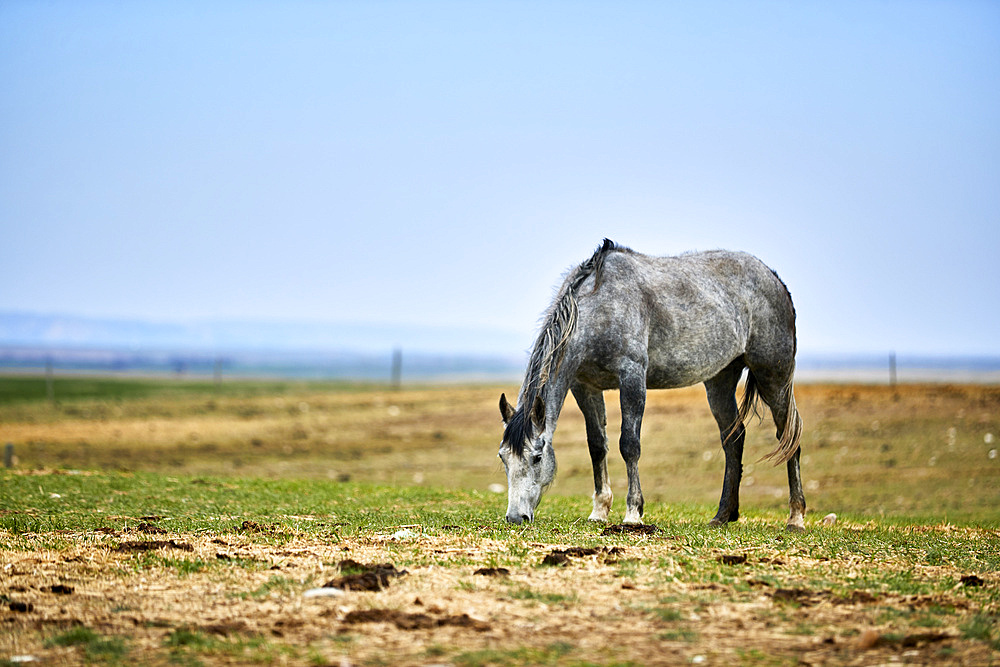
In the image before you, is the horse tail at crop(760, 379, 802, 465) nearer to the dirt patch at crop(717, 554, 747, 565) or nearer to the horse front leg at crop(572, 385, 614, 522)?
the horse front leg at crop(572, 385, 614, 522)

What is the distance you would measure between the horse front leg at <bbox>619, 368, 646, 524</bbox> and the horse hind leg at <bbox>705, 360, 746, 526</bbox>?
138 cm

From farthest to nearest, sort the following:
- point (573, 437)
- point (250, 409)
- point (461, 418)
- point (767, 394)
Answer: point (250, 409)
point (461, 418)
point (573, 437)
point (767, 394)

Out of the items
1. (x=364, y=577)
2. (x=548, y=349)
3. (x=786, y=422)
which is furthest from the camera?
(x=786, y=422)

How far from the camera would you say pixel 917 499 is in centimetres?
1828

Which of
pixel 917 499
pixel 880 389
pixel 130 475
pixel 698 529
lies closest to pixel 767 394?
pixel 698 529

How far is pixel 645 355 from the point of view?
32.9 feet

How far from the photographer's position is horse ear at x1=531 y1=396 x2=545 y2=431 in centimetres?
943

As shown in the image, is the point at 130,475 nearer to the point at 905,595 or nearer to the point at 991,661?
the point at 905,595

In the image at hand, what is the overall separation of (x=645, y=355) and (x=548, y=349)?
1.06 meters

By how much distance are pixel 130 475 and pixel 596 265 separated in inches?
422

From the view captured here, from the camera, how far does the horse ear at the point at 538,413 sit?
30.9ft

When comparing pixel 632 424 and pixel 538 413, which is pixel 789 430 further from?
pixel 538 413

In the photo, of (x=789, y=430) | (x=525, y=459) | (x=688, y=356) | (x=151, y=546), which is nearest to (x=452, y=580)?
(x=151, y=546)

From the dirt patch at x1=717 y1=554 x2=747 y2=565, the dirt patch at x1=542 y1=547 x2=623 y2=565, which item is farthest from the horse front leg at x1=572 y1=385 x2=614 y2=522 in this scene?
the dirt patch at x1=717 y1=554 x2=747 y2=565
